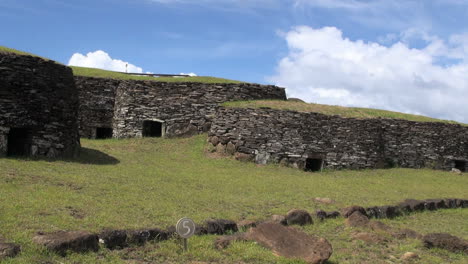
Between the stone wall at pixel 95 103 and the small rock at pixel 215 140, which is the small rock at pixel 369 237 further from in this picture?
the stone wall at pixel 95 103

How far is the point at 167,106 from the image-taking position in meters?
24.1

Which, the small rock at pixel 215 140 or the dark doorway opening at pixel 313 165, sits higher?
the small rock at pixel 215 140

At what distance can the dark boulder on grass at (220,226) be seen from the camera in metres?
8.89

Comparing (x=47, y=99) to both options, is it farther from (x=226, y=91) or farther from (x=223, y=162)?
(x=226, y=91)

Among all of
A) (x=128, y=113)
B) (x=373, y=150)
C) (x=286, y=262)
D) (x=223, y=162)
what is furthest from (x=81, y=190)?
(x=373, y=150)

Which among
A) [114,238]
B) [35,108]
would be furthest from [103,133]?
[114,238]

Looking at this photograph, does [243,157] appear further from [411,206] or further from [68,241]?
[68,241]

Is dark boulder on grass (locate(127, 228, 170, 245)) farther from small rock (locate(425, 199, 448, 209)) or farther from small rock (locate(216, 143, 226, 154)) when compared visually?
small rock (locate(216, 143, 226, 154))

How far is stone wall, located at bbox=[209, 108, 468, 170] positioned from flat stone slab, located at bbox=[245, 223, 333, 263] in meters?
12.1

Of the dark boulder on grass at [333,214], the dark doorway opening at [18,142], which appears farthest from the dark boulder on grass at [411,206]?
the dark doorway opening at [18,142]

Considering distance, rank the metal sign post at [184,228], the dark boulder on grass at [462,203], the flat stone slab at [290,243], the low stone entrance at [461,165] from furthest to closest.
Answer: the low stone entrance at [461,165], the dark boulder on grass at [462,203], the flat stone slab at [290,243], the metal sign post at [184,228]

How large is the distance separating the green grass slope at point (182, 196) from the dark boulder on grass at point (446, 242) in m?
0.21

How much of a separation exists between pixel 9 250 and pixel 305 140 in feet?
54.0

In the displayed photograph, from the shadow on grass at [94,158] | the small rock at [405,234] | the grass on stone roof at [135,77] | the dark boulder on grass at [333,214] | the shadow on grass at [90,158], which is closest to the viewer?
the small rock at [405,234]
